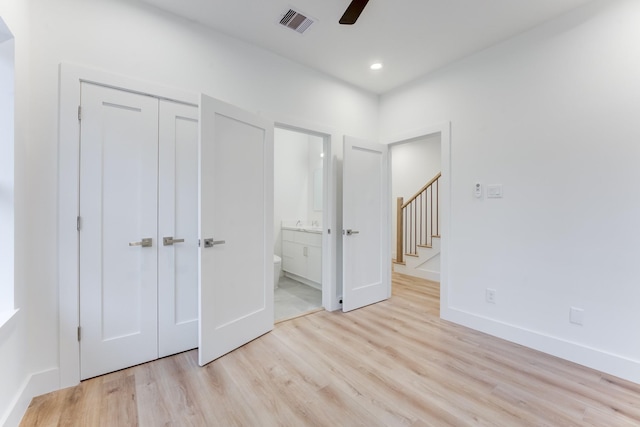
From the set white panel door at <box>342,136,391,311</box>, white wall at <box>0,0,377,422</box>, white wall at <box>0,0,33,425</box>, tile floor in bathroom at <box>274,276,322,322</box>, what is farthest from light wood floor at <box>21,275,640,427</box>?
white panel door at <box>342,136,391,311</box>

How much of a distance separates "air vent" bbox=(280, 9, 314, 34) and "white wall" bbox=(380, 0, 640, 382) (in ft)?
5.37

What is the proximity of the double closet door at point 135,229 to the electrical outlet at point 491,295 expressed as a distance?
106 inches

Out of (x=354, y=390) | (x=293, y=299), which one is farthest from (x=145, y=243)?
(x=293, y=299)

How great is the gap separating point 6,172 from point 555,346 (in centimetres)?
391

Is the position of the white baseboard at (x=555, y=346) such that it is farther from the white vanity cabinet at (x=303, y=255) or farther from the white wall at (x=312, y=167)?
the white wall at (x=312, y=167)

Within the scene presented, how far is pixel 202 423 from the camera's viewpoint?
1459 mm

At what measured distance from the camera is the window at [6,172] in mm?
1456

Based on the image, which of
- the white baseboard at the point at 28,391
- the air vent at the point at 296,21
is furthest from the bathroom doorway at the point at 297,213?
the white baseboard at the point at 28,391

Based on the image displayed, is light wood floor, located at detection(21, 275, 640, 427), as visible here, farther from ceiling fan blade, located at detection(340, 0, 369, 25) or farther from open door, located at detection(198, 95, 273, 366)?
ceiling fan blade, located at detection(340, 0, 369, 25)

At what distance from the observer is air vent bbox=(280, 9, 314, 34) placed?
7.15ft

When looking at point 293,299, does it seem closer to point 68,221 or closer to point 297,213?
point 297,213

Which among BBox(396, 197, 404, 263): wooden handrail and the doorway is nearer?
the doorway

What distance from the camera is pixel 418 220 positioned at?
527cm

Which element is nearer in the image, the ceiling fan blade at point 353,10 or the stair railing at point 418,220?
the ceiling fan blade at point 353,10
